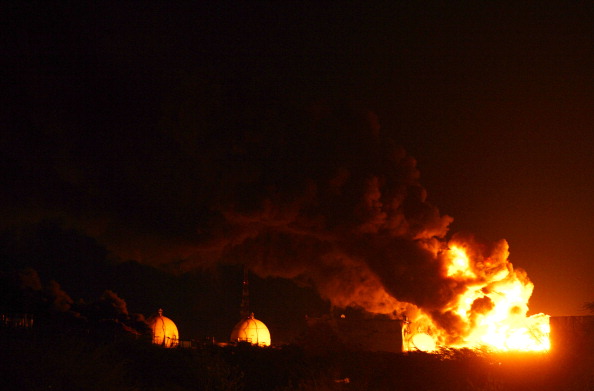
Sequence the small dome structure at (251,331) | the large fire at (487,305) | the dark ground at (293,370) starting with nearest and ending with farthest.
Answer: the dark ground at (293,370)
the large fire at (487,305)
the small dome structure at (251,331)

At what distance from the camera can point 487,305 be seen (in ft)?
111

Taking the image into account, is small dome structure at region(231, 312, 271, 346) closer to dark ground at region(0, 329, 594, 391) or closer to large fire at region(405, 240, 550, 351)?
large fire at region(405, 240, 550, 351)

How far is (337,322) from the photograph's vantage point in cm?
3947

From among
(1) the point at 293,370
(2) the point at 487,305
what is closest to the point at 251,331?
(2) the point at 487,305

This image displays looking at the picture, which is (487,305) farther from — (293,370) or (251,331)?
(251,331)

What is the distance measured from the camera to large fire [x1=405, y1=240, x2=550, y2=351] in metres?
34.1

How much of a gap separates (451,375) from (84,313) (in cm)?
4459

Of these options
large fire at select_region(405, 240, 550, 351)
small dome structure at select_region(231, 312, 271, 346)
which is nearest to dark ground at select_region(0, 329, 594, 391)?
large fire at select_region(405, 240, 550, 351)

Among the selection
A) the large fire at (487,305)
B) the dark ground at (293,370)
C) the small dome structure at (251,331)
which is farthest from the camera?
the small dome structure at (251,331)

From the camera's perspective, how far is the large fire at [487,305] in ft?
112

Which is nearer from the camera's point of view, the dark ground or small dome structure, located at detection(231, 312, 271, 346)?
the dark ground

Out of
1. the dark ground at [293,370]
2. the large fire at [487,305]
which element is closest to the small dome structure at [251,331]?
the large fire at [487,305]

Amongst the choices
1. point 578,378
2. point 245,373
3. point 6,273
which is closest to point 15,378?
point 245,373

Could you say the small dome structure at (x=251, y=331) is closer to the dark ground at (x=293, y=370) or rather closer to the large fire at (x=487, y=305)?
the large fire at (x=487, y=305)
